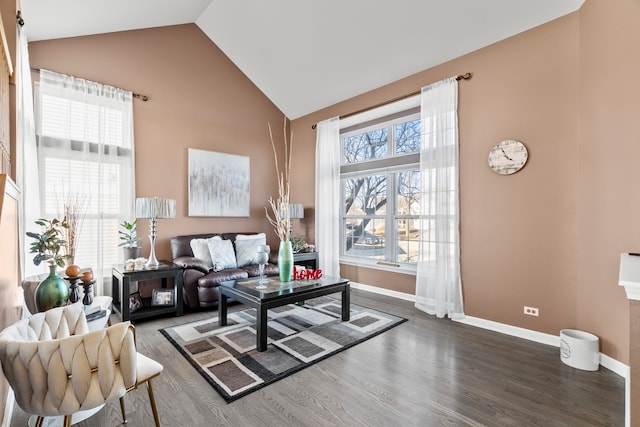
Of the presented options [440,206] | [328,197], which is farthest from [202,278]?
[440,206]

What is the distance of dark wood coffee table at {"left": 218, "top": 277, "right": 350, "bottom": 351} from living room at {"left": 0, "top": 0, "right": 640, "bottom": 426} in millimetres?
1467

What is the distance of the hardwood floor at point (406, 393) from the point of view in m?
1.85

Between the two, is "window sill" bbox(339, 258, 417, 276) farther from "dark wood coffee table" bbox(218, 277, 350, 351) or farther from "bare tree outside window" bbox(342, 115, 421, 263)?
"dark wood coffee table" bbox(218, 277, 350, 351)

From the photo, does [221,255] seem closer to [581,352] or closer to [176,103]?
[176,103]

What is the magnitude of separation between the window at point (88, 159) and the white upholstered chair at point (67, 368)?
9.34 ft

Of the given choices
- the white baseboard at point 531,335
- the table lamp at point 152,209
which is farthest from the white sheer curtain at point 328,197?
the table lamp at point 152,209

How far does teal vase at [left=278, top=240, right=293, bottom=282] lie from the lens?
3.31 metres

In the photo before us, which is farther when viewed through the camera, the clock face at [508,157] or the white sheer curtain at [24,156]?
the clock face at [508,157]

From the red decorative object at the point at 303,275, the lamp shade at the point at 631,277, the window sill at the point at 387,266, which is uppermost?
the lamp shade at the point at 631,277

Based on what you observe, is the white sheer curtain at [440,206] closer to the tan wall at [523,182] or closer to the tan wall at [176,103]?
the tan wall at [523,182]

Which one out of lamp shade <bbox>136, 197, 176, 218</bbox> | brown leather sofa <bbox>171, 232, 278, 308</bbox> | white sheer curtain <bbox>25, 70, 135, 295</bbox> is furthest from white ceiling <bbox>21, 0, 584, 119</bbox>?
brown leather sofa <bbox>171, 232, 278, 308</bbox>

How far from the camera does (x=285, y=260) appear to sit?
3.32 meters

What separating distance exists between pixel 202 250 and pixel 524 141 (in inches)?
166

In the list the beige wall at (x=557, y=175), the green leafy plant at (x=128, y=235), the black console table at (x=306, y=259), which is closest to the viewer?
the beige wall at (x=557, y=175)
